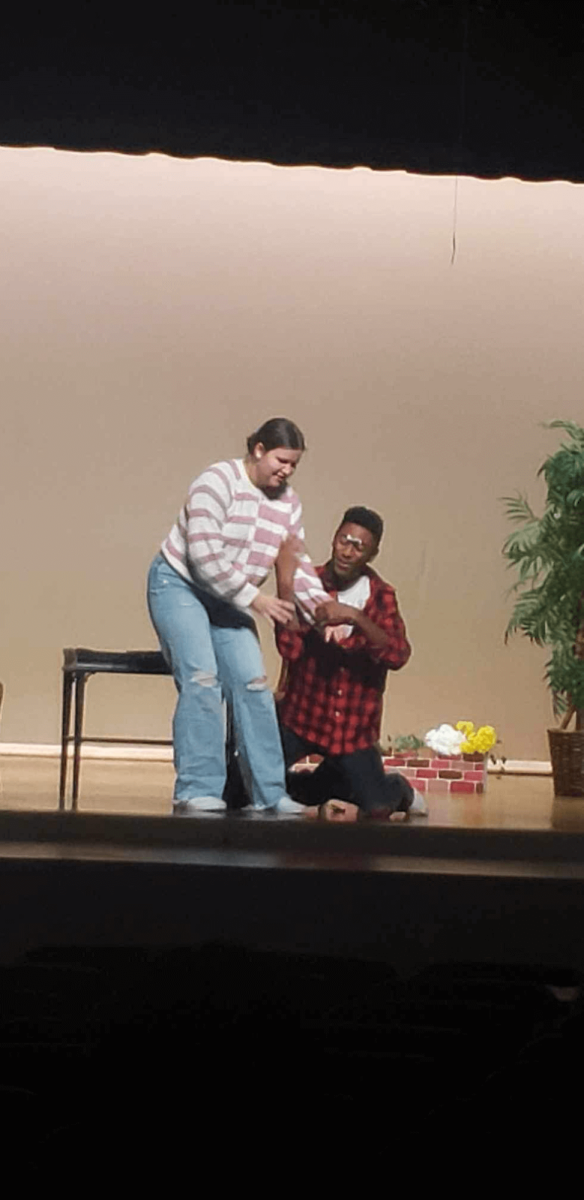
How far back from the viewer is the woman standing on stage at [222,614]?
6527mm

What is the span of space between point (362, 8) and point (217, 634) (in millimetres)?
2404

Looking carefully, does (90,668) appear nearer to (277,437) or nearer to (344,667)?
(344,667)

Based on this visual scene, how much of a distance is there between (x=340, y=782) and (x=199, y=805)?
67cm

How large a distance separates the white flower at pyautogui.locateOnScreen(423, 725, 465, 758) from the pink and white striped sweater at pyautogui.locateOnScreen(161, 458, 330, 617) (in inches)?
65.5

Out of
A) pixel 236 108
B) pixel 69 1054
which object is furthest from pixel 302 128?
pixel 69 1054

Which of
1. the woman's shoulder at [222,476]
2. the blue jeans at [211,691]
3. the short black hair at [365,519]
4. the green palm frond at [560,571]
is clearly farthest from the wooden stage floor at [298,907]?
the green palm frond at [560,571]

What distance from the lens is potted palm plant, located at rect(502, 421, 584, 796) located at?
792 centimetres

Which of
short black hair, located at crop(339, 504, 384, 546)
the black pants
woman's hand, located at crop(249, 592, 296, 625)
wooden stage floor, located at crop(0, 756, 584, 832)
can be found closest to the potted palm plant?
wooden stage floor, located at crop(0, 756, 584, 832)

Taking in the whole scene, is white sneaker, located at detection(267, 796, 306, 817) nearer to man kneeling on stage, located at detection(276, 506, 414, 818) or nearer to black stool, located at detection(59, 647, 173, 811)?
man kneeling on stage, located at detection(276, 506, 414, 818)

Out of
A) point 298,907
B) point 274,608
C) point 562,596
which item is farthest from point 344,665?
point 298,907

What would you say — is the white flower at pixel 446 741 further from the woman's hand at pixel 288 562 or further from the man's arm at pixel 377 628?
the woman's hand at pixel 288 562

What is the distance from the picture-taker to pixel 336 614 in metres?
6.76

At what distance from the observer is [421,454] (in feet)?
29.2

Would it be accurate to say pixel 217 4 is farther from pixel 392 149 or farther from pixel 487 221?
pixel 487 221
